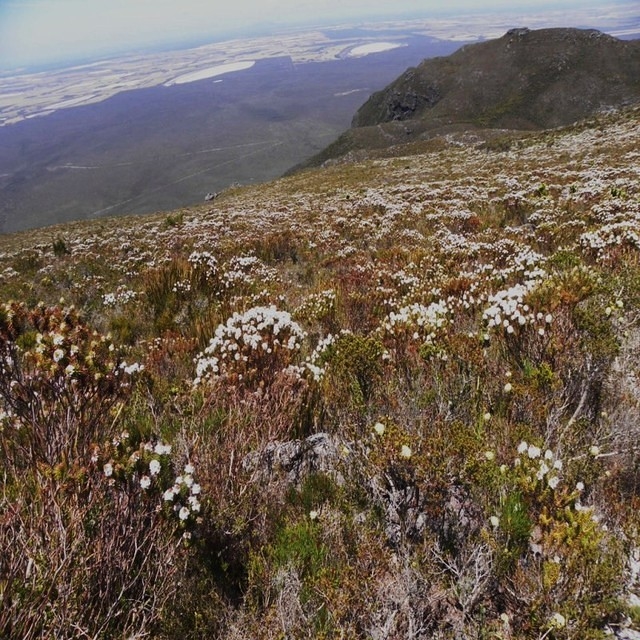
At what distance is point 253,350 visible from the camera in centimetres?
419

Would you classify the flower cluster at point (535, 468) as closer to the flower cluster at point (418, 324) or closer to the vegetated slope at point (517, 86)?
the flower cluster at point (418, 324)

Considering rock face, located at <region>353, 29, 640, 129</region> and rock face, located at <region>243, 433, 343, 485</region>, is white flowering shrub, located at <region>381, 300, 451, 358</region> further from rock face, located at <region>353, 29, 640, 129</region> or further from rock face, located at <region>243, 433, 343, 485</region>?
rock face, located at <region>353, 29, 640, 129</region>

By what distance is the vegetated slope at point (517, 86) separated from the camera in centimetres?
12144

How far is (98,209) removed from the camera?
624 feet

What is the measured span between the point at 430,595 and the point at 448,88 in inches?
7264

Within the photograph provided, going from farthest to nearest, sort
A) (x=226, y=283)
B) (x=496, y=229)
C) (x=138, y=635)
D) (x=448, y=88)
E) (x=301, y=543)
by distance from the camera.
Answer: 1. (x=448, y=88)
2. (x=496, y=229)
3. (x=226, y=283)
4. (x=301, y=543)
5. (x=138, y=635)

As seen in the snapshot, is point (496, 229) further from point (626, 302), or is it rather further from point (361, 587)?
point (361, 587)

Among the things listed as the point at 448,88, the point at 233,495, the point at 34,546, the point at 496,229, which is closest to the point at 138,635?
the point at 34,546

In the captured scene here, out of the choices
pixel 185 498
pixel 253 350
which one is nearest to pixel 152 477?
pixel 185 498

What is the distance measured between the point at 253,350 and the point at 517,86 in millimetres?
168406

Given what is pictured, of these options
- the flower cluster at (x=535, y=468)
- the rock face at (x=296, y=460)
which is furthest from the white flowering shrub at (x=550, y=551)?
the rock face at (x=296, y=460)

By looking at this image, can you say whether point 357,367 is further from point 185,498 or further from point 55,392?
point 55,392

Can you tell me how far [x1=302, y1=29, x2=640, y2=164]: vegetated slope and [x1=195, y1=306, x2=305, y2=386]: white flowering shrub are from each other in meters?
121

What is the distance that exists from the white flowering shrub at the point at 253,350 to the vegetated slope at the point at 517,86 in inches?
4759
